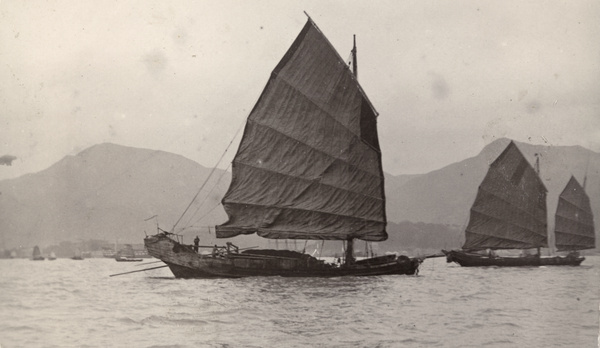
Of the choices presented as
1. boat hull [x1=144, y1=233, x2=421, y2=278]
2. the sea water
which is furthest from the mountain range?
boat hull [x1=144, y1=233, x2=421, y2=278]

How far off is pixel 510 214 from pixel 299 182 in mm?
15545

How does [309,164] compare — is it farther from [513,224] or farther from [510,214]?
[513,224]

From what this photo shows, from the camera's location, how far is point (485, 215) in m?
30.5

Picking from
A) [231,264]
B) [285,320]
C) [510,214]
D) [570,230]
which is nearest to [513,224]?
[510,214]

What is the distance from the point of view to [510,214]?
30.9 m

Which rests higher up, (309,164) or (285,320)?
(309,164)

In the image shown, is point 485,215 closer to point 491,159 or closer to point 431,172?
point 491,159

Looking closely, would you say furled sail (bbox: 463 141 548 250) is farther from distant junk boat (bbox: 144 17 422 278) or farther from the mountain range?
the mountain range

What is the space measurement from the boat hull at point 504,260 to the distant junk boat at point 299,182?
14154mm

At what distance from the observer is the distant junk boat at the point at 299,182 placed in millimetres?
18484

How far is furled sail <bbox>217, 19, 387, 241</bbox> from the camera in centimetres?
1839

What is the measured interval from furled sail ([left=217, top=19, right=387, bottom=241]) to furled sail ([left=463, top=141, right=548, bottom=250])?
9.92 m

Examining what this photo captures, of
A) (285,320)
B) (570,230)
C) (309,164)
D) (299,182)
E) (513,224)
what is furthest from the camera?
(513,224)

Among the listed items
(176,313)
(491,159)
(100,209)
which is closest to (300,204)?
(491,159)
